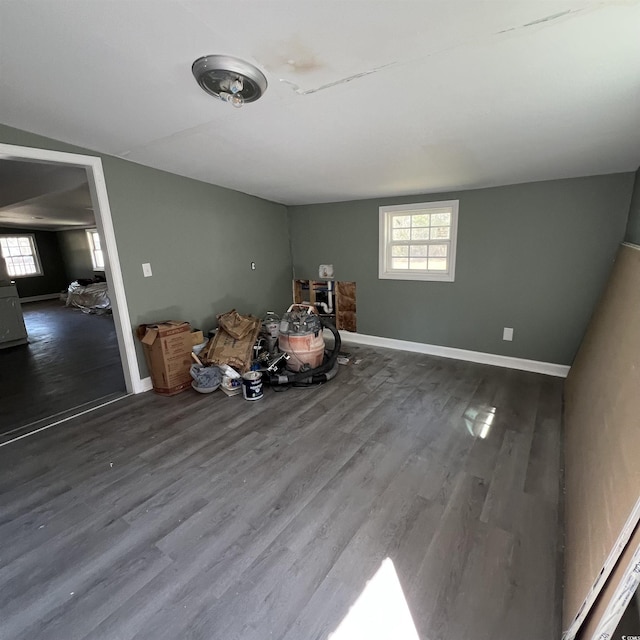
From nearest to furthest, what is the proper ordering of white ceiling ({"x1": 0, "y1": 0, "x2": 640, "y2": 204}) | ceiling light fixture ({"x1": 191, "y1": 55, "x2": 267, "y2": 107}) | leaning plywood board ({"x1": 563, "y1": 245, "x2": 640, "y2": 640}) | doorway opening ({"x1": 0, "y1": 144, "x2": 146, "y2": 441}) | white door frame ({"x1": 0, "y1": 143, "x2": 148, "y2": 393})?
1. leaning plywood board ({"x1": 563, "y1": 245, "x2": 640, "y2": 640})
2. white ceiling ({"x1": 0, "y1": 0, "x2": 640, "y2": 204})
3. ceiling light fixture ({"x1": 191, "y1": 55, "x2": 267, "y2": 107})
4. white door frame ({"x1": 0, "y1": 143, "x2": 148, "y2": 393})
5. doorway opening ({"x1": 0, "y1": 144, "x2": 146, "y2": 441})

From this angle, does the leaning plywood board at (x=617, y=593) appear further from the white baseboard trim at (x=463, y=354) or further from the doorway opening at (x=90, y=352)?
the doorway opening at (x=90, y=352)

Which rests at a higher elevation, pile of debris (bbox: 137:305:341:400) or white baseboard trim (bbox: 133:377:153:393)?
pile of debris (bbox: 137:305:341:400)

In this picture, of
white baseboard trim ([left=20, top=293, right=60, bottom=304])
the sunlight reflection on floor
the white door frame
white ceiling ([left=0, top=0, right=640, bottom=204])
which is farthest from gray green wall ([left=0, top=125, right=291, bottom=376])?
white baseboard trim ([left=20, top=293, right=60, bottom=304])

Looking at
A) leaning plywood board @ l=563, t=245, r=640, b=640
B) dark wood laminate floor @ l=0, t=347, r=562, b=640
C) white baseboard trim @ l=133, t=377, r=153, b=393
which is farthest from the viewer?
white baseboard trim @ l=133, t=377, r=153, b=393

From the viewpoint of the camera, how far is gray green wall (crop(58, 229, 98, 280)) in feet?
30.5

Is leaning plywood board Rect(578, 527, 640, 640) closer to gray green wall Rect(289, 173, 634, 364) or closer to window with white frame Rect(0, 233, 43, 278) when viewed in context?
gray green wall Rect(289, 173, 634, 364)

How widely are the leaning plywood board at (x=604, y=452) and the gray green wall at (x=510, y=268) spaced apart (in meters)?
0.63

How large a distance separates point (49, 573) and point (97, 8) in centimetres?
232

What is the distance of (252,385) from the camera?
2906 mm

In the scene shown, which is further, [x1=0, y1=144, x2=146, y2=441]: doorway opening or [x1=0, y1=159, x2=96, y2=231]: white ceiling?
[x1=0, y1=159, x2=96, y2=231]: white ceiling

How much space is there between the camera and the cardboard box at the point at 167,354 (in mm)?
2951

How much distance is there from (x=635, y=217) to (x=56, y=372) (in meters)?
5.88

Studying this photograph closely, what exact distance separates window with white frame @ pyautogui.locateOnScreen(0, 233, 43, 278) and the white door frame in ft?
28.5

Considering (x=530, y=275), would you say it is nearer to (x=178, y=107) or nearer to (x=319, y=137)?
(x=319, y=137)
